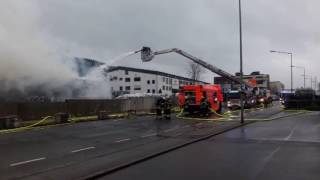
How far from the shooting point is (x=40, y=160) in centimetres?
1502

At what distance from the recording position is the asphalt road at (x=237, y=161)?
12.3 m

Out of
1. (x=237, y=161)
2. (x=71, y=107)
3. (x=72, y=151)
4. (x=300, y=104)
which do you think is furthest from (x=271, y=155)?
(x=300, y=104)

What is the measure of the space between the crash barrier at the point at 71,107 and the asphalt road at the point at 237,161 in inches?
704

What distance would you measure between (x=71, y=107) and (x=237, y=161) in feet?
92.2

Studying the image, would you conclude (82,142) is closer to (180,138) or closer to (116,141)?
(116,141)

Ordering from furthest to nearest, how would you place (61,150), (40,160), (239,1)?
(239,1) < (61,150) < (40,160)

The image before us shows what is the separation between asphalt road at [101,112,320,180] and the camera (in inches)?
484

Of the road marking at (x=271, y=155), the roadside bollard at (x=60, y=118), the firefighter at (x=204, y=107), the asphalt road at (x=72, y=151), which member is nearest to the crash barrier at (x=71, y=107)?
the roadside bollard at (x=60, y=118)

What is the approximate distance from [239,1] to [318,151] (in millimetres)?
18875

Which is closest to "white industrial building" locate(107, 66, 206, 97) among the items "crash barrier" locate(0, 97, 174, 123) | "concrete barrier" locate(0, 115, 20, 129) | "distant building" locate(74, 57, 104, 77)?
"crash barrier" locate(0, 97, 174, 123)

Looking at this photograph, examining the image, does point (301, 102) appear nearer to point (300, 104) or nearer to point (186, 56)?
point (300, 104)

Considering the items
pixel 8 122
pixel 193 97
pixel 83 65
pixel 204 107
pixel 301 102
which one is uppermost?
pixel 83 65

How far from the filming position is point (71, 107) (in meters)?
41.2

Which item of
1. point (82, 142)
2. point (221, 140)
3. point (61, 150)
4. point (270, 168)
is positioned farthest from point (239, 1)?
point (270, 168)
